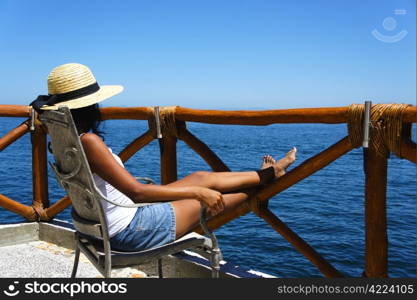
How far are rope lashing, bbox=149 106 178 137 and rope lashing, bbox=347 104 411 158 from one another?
4.21 feet

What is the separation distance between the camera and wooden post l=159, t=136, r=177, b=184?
11.4ft

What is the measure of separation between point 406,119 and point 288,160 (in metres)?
0.80

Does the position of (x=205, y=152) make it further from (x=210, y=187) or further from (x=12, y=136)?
(x=12, y=136)

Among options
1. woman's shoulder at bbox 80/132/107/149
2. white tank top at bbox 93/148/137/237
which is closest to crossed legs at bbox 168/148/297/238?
white tank top at bbox 93/148/137/237

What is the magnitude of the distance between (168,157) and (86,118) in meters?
1.22

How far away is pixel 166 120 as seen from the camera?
3.35m

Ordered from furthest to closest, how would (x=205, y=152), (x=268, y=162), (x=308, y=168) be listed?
(x=205, y=152), (x=268, y=162), (x=308, y=168)

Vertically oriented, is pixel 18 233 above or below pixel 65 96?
below

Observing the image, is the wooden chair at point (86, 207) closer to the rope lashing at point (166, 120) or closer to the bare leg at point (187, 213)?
the bare leg at point (187, 213)

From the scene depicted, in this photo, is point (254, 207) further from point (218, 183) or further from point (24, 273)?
point (24, 273)

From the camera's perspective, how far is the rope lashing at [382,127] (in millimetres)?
2295

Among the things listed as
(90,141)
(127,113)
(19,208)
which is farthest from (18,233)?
(90,141)

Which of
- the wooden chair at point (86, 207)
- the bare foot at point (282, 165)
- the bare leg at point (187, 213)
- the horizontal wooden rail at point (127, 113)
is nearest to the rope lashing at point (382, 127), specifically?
the bare foot at point (282, 165)

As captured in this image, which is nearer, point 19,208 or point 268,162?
point 268,162
